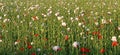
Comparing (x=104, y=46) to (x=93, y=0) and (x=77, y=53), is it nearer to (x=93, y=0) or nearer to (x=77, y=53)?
(x=77, y=53)

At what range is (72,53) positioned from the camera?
17.1 feet

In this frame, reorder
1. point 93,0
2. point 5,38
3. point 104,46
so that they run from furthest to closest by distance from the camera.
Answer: point 93,0 → point 5,38 → point 104,46

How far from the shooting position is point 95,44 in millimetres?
5738

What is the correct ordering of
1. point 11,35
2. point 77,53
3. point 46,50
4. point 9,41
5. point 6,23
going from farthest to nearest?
point 6,23, point 11,35, point 9,41, point 46,50, point 77,53

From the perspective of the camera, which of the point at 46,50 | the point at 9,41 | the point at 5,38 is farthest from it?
the point at 5,38

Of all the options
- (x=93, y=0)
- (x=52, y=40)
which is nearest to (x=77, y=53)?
(x=52, y=40)

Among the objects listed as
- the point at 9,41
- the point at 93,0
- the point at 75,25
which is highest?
the point at 9,41

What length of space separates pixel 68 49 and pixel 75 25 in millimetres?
2196

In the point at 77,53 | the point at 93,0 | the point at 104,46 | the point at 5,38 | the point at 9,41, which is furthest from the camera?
the point at 93,0

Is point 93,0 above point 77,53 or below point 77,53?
below

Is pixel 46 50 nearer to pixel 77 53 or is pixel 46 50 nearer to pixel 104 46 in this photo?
pixel 77 53

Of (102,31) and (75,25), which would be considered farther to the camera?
(75,25)

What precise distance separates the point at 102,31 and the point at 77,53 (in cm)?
184

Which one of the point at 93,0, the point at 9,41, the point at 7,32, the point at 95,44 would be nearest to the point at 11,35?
the point at 7,32
